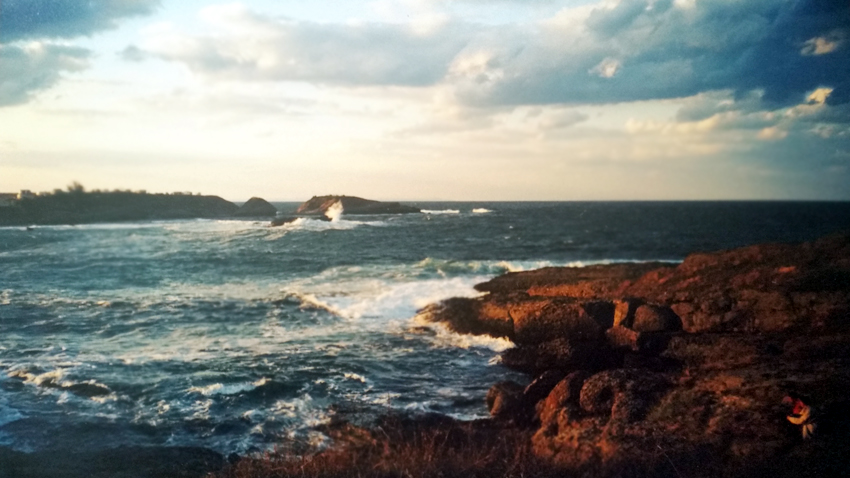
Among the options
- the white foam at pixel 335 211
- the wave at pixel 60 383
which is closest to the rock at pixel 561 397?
the wave at pixel 60 383

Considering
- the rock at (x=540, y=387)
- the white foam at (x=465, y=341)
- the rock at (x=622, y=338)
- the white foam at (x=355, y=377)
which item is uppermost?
the rock at (x=622, y=338)

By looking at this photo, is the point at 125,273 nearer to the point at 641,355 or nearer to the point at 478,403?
the point at 478,403

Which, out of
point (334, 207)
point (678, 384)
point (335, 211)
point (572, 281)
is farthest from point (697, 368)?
point (335, 211)

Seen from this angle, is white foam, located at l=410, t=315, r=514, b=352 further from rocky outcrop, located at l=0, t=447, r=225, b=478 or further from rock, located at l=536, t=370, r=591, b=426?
rocky outcrop, located at l=0, t=447, r=225, b=478

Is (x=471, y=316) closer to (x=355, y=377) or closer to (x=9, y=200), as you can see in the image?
(x=355, y=377)

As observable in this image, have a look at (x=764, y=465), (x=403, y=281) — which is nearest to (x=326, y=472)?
(x=764, y=465)

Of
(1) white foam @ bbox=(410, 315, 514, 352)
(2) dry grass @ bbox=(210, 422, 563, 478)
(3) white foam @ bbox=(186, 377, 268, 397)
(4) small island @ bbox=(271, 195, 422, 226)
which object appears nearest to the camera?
(2) dry grass @ bbox=(210, 422, 563, 478)

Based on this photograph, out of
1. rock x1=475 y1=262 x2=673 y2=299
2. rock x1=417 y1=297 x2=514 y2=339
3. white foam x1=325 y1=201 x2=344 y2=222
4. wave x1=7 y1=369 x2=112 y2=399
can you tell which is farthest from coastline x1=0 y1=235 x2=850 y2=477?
white foam x1=325 y1=201 x2=344 y2=222

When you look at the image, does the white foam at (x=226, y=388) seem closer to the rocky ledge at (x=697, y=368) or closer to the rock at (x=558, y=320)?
the rocky ledge at (x=697, y=368)
